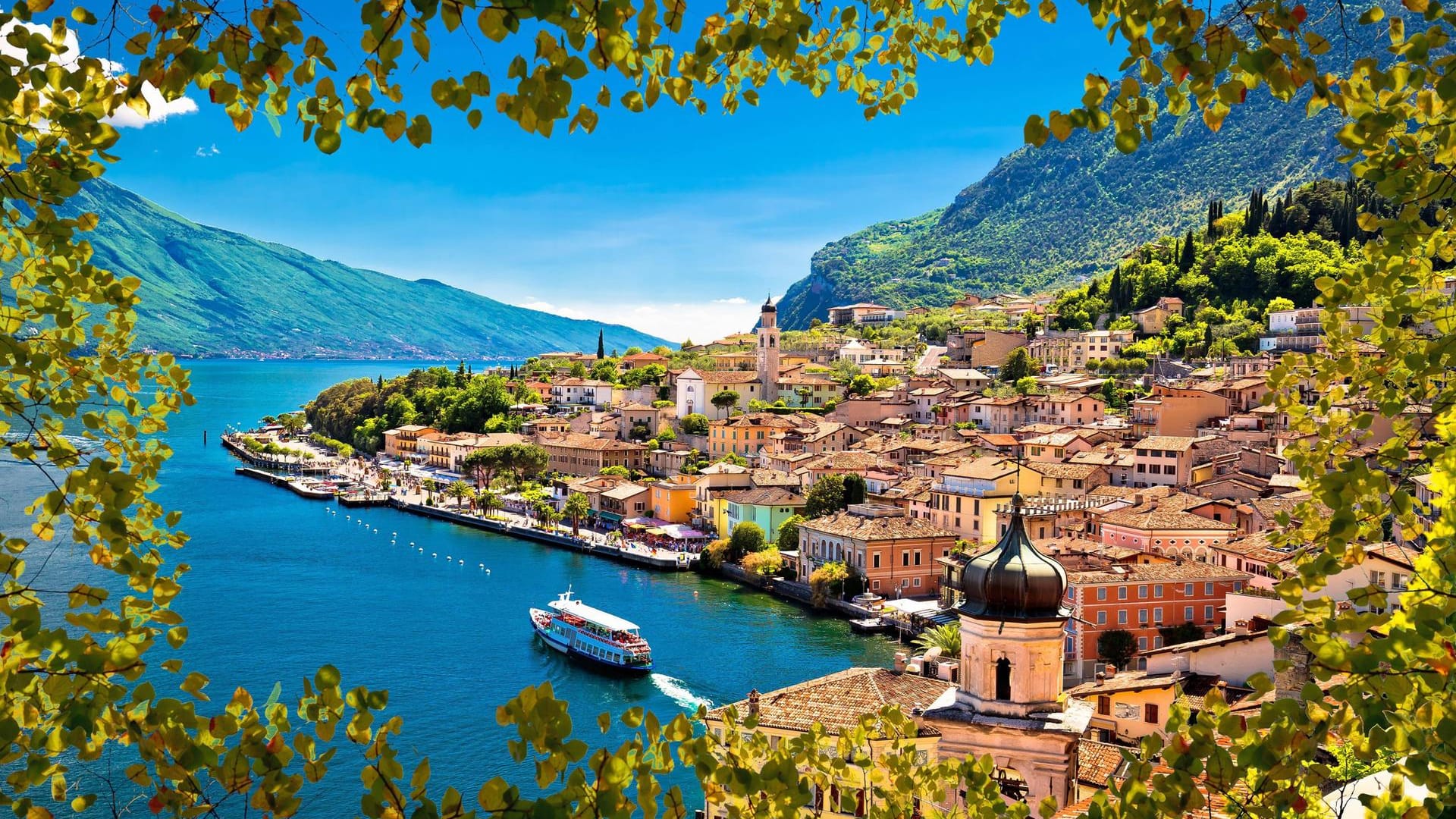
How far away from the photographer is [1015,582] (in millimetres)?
10727

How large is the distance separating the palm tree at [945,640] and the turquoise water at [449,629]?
1940 mm

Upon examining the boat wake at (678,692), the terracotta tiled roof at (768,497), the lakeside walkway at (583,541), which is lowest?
the boat wake at (678,692)

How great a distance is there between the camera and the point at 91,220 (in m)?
3.16

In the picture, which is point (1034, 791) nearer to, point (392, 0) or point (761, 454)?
point (392, 0)

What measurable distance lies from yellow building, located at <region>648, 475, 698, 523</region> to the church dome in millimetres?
44362

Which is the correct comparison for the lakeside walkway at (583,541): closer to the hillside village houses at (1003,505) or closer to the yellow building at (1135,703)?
the hillside village houses at (1003,505)

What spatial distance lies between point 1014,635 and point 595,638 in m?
22.7

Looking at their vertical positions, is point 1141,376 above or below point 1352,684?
above

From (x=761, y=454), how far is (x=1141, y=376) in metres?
24.9

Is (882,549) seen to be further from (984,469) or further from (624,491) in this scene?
(624,491)

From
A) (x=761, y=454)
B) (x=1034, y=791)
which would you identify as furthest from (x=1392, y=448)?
(x=761, y=454)

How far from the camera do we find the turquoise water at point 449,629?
26.4 m

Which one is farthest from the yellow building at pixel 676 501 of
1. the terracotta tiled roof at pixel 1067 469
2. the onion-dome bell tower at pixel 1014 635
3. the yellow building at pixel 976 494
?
the onion-dome bell tower at pixel 1014 635

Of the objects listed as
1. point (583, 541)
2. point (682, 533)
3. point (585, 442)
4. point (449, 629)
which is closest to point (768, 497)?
point (682, 533)
